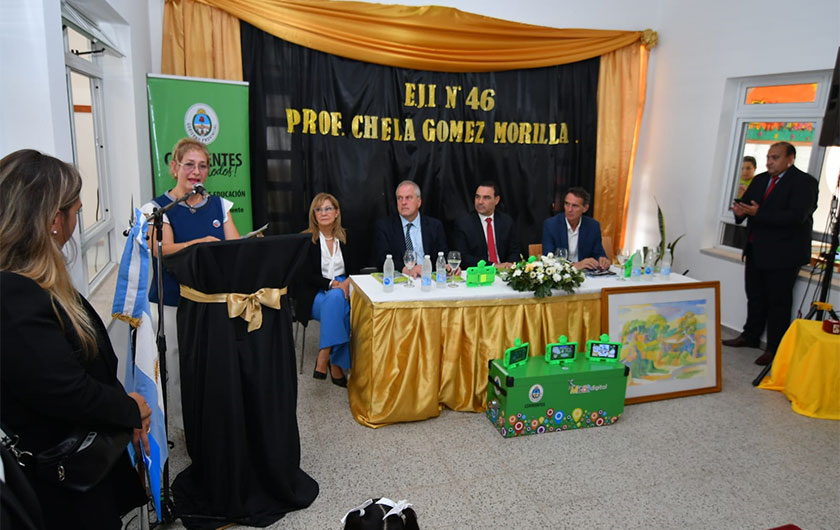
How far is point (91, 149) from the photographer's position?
3258mm

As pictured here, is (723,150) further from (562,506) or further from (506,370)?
(562,506)

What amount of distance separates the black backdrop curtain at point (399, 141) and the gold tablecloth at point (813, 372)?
2.48 metres

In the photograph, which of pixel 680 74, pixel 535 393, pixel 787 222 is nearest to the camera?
pixel 535 393

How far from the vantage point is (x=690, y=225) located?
5.19m

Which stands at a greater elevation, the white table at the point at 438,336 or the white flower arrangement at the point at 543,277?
the white flower arrangement at the point at 543,277

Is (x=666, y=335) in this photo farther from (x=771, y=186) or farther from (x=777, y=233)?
(x=771, y=186)

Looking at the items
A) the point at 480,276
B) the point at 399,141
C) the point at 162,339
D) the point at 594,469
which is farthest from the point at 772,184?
the point at 162,339

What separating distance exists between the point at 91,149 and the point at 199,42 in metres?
1.31

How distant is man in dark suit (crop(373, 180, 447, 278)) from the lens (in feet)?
12.6

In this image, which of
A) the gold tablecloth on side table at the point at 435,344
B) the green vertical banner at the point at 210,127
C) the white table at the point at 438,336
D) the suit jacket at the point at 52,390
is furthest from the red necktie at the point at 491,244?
the suit jacket at the point at 52,390

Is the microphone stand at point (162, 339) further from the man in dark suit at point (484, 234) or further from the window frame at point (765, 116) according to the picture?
the window frame at point (765, 116)

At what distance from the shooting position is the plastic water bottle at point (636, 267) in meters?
3.58

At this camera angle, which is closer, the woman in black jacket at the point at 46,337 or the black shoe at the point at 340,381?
the woman in black jacket at the point at 46,337

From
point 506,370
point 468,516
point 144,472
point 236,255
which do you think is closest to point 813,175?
point 506,370
